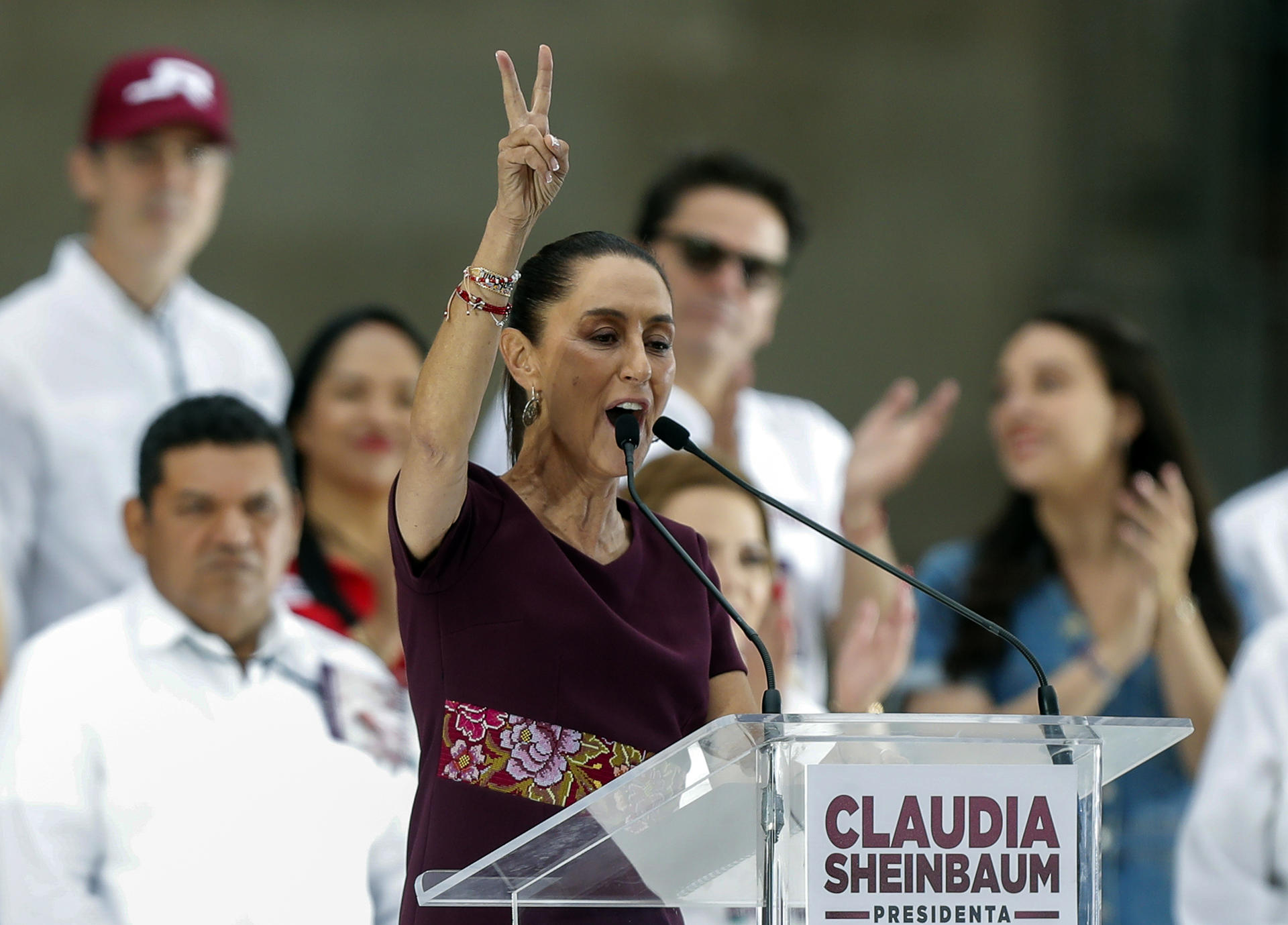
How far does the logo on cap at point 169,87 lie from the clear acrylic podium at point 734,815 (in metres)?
2.48

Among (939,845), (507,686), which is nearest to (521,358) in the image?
(507,686)

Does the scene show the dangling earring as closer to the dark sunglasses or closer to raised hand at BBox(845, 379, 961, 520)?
the dark sunglasses

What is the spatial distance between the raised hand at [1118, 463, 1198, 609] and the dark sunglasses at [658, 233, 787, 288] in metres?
1.06

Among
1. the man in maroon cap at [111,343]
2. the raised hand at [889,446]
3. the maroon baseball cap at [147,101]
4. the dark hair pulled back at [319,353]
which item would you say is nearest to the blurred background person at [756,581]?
the raised hand at [889,446]

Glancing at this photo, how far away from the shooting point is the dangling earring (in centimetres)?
176

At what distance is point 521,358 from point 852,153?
17.2 ft

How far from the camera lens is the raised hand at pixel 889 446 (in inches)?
147

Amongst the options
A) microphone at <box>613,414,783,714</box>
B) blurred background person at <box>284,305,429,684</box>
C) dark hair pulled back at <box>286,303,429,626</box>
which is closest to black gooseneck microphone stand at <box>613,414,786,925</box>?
microphone at <box>613,414,783,714</box>

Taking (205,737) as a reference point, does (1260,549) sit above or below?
above

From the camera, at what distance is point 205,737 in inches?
108

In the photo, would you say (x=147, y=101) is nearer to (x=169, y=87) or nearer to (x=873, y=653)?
(x=169, y=87)

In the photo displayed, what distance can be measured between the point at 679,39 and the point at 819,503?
3098mm

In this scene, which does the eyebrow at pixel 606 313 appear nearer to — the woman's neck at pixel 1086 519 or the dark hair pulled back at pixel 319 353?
the dark hair pulled back at pixel 319 353

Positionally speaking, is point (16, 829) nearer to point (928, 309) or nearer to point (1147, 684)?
point (1147, 684)
